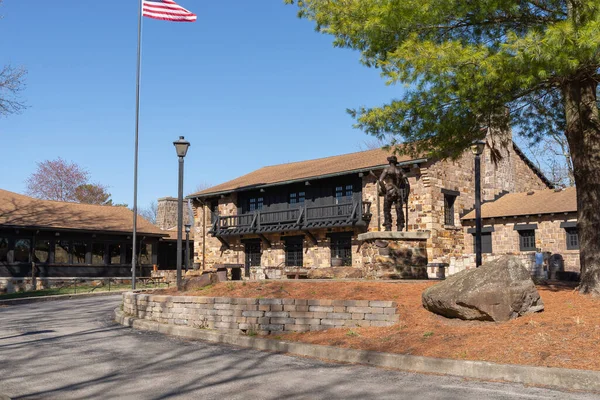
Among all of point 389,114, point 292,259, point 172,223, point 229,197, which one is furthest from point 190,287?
point 172,223

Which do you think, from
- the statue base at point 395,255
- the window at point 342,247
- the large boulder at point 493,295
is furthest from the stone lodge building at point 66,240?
the large boulder at point 493,295

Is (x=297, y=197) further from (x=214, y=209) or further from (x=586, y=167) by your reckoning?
(x=586, y=167)

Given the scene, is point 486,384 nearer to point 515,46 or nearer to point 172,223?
point 515,46

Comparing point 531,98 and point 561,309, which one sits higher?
point 531,98

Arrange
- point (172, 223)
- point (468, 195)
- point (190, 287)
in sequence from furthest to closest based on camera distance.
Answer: point (172, 223)
point (468, 195)
point (190, 287)

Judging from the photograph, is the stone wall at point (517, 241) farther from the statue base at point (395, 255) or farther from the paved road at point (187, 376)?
the paved road at point (187, 376)

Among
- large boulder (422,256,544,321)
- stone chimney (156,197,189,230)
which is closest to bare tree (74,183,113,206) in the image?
stone chimney (156,197,189,230)

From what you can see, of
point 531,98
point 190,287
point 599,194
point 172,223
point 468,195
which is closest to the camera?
point 599,194

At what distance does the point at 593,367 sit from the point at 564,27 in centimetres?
494

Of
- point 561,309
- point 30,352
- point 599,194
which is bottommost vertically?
point 30,352

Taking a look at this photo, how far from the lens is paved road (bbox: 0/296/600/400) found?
6.61 m

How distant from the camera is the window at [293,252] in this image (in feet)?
104

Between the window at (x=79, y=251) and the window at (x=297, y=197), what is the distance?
1166 centimetres

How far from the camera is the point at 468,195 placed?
29344 millimetres
